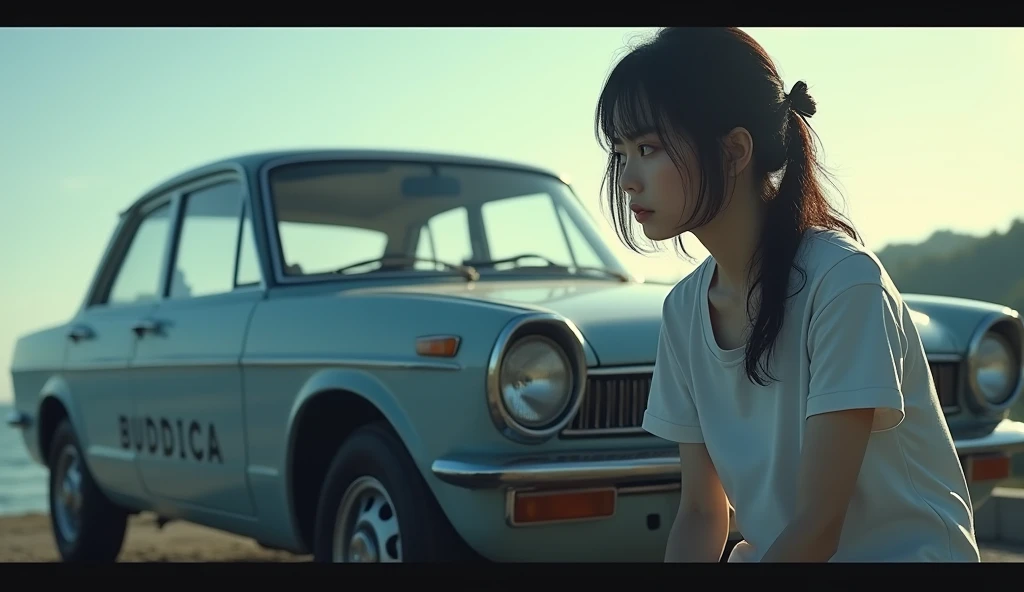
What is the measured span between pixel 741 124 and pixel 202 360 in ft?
11.0

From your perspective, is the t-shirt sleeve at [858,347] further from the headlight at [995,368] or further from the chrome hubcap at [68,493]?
the chrome hubcap at [68,493]

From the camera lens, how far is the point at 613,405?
348 centimetres

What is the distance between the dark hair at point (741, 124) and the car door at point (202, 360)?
2.92m

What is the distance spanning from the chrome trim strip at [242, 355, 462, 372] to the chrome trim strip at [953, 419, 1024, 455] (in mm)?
1722

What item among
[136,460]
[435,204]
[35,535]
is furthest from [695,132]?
[35,535]

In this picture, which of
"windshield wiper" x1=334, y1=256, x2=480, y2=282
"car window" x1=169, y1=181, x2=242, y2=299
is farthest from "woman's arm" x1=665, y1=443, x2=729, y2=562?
"car window" x1=169, y1=181, x2=242, y2=299

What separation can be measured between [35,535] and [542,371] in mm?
5964

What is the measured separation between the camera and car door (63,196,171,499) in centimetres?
536

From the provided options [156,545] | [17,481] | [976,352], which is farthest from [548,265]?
[17,481]

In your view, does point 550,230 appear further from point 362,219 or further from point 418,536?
point 418,536

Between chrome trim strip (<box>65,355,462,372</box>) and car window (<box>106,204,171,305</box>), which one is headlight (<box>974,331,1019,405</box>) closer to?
chrome trim strip (<box>65,355,462,372</box>)

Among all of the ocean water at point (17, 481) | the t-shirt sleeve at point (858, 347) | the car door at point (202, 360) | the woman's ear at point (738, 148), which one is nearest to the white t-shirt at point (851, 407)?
the t-shirt sleeve at point (858, 347)

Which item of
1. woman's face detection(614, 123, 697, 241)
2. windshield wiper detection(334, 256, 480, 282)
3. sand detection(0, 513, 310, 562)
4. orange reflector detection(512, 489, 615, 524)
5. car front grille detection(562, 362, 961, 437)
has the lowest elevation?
sand detection(0, 513, 310, 562)

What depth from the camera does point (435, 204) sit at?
16.3ft
